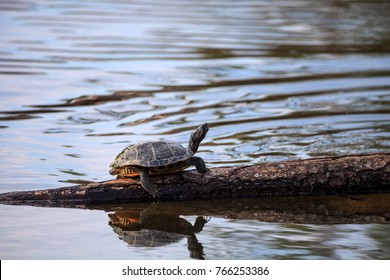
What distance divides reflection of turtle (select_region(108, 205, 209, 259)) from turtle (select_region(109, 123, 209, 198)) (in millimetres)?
194

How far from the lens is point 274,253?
612 centimetres

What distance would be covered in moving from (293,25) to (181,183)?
11.7 metres

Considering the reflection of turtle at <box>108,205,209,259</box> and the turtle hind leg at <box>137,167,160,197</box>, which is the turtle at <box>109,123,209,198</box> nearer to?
the turtle hind leg at <box>137,167,160,197</box>

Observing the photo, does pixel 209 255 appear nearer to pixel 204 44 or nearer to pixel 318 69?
pixel 318 69

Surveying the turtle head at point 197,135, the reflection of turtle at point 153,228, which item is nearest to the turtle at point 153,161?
the turtle head at point 197,135

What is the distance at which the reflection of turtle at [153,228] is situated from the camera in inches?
251

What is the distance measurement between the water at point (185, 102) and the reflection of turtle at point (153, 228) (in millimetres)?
70

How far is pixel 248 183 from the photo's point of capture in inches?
280

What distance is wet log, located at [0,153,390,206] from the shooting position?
701cm

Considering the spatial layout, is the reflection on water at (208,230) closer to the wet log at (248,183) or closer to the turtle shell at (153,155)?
the wet log at (248,183)

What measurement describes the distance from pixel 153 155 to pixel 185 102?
13.9ft

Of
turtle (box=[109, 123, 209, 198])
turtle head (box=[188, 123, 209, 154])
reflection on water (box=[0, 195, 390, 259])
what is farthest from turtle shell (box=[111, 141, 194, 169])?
reflection on water (box=[0, 195, 390, 259])
